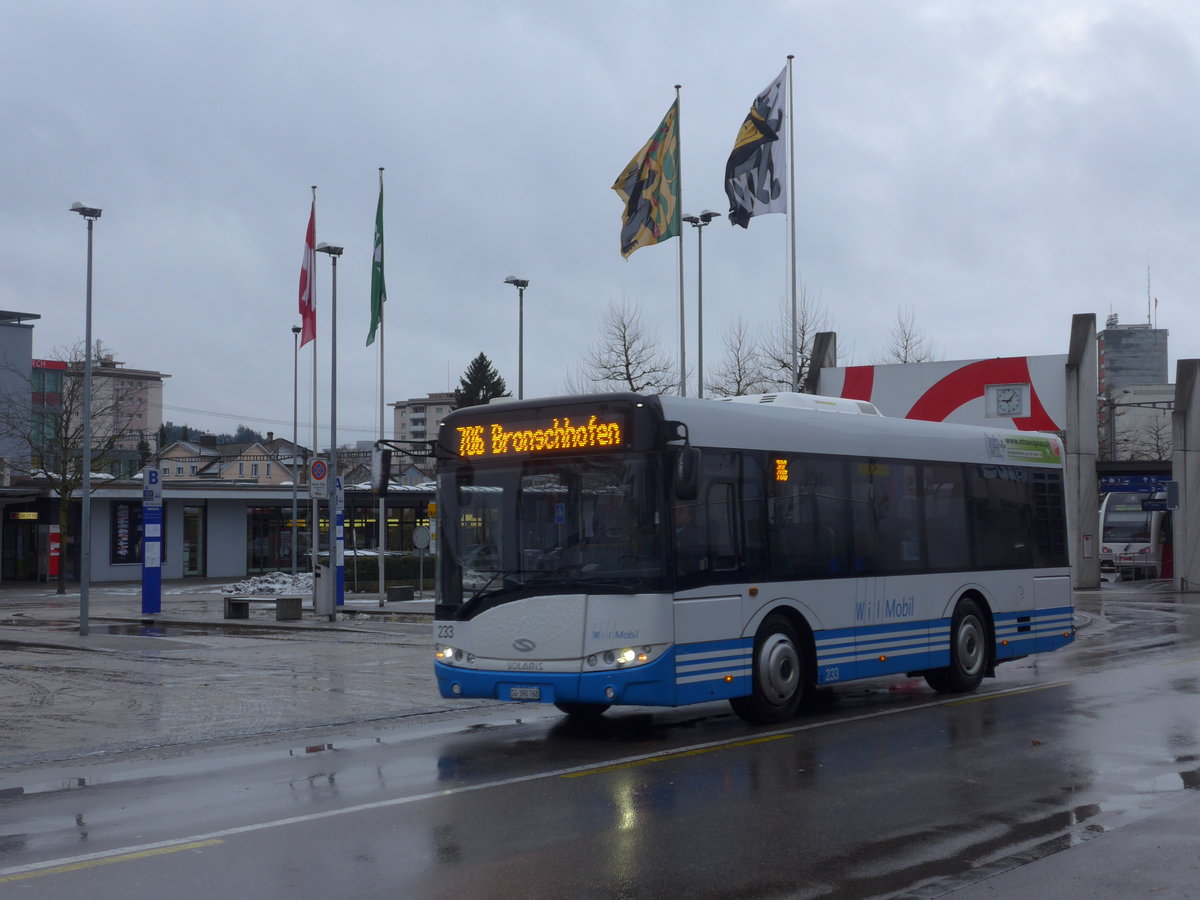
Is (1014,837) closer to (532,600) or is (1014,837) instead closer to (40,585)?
(532,600)

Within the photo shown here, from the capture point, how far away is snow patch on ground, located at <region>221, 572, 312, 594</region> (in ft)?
141

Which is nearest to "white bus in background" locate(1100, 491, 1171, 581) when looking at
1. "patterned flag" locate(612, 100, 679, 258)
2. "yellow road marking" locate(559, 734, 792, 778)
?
"patterned flag" locate(612, 100, 679, 258)

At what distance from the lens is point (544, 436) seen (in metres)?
11.7

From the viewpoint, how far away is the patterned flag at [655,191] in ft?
93.0

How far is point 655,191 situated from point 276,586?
73.2 feet

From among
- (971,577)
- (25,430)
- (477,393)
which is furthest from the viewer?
(477,393)

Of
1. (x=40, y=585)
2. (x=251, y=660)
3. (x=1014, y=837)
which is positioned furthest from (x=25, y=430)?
A: (x=1014, y=837)

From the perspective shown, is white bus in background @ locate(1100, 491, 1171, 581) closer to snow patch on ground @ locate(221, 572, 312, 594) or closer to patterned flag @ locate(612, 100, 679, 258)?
patterned flag @ locate(612, 100, 679, 258)

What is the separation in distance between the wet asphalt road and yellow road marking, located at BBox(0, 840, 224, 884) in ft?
0.08

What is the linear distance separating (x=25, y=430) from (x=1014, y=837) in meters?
53.3

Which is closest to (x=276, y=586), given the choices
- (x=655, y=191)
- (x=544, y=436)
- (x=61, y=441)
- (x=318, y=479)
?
(x=61, y=441)

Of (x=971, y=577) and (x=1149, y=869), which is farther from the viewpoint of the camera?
(x=971, y=577)

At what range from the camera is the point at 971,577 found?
48.9ft

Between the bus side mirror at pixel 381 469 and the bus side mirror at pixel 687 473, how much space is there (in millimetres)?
3058
